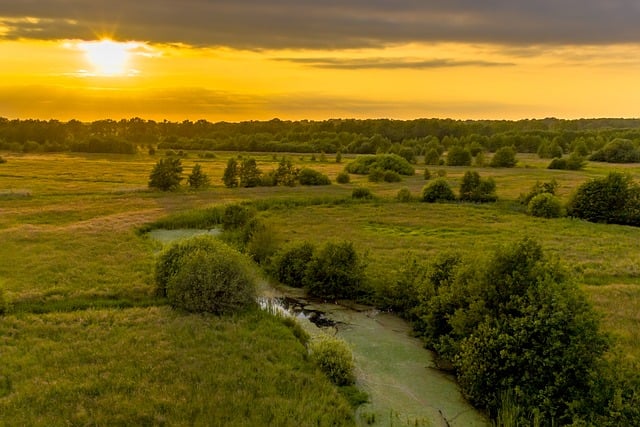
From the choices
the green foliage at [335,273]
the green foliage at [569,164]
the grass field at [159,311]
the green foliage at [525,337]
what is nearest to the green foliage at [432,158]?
the green foliage at [569,164]

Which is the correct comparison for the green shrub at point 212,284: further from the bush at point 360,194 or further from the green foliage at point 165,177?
the green foliage at point 165,177

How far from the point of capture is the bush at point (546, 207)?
47719 millimetres

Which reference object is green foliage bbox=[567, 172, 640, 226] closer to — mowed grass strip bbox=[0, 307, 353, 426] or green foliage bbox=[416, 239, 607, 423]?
green foliage bbox=[416, 239, 607, 423]

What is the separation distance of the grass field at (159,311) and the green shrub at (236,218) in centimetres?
306

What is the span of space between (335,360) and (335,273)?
8513mm

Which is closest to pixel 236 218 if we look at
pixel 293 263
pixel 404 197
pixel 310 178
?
pixel 293 263

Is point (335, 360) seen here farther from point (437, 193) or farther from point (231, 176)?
point (231, 176)

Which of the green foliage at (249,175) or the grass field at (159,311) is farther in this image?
the green foliage at (249,175)

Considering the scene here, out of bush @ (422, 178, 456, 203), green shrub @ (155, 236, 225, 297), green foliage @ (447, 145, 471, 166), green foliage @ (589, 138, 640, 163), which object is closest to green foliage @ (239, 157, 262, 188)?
bush @ (422, 178, 456, 203)

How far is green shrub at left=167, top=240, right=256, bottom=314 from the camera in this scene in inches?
802

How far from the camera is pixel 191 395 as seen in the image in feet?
45.5

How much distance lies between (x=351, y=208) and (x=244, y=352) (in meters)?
34.9

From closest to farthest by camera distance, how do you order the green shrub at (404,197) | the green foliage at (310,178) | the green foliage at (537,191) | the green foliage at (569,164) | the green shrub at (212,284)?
the green shrub at (212,284)
the green foliage at (537,191)
the green shrub at (404,197)
the green foliage at (310,178)
the green foliage at (569,164)

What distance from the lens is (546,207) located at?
1885 inches
